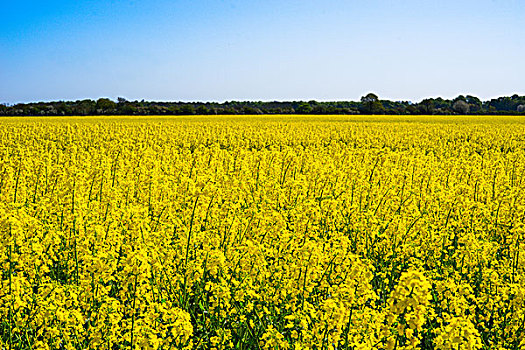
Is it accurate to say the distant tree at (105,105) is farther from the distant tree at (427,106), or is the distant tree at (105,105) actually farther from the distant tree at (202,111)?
the distant tree at (427,106)

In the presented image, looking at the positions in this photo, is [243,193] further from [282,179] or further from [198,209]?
[282,179]

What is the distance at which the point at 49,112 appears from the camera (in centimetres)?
5644

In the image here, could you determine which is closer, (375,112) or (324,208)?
(324,208)

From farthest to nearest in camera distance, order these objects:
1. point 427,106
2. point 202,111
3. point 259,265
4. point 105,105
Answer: point 427,106 → point 105,105 → point 202,111 → point 259,265

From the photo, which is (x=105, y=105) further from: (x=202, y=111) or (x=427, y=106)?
(x=427, y=106)

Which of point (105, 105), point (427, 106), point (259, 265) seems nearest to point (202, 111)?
point (105, 105)

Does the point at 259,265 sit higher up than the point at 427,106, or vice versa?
the point at 427,106

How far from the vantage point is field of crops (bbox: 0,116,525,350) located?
3662 mm

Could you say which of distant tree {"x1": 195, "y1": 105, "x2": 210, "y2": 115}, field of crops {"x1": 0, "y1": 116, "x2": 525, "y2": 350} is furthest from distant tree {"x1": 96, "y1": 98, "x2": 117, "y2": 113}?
field of crops {"x1": 0, "y1": 116, "x2": 525, "y2": 350}

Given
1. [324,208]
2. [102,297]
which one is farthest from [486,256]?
[102,297]

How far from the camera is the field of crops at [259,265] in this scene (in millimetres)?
3662

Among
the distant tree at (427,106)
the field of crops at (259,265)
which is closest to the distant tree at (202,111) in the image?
the distant tree at (427,106)

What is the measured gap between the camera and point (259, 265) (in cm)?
468

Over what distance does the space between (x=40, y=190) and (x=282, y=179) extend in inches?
185
